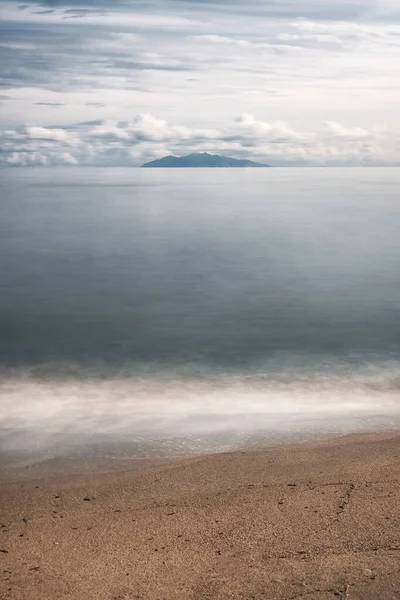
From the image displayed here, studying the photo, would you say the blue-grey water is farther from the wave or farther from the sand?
the sand

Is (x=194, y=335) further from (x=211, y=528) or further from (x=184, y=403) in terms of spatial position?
(x=211, y=528)

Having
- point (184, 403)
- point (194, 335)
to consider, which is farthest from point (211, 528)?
point (194, 335)

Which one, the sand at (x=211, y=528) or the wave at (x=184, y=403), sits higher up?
the wave at (x=184, y=403)

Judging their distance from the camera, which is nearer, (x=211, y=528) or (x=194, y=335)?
(x=211, y=528)

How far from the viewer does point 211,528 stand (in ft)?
26.9

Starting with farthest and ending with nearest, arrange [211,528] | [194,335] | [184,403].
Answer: [194,335]
[184,403]
[211,528]

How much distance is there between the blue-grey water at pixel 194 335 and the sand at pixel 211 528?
170cm

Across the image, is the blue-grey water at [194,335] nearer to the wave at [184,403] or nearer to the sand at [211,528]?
the wave at [184,403]

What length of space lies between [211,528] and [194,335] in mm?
12441

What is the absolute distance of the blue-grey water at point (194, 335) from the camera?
502 inches

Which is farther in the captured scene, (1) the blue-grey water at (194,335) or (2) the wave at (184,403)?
(1) the blue-grey water at (194,335)

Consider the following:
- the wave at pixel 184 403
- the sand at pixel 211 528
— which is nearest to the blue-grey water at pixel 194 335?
the wave at pixel 184 403

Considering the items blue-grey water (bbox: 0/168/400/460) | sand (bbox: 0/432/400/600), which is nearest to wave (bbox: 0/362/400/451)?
blue-grey water (bbox: 0/168/400/460)

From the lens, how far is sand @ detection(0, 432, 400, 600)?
7047 mm
